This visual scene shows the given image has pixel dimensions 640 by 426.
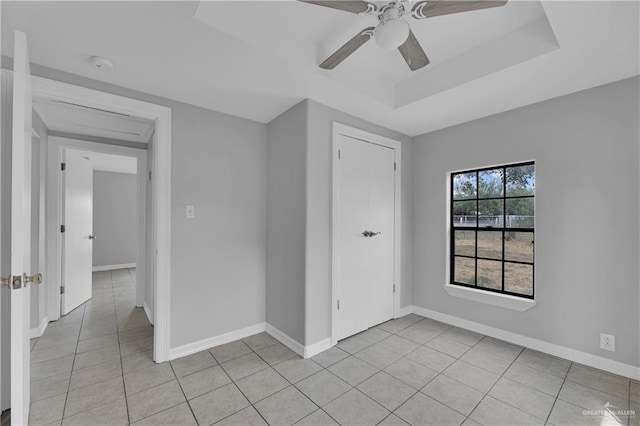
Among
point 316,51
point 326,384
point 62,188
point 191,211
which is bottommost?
point 326,384

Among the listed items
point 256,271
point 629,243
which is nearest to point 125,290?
point 256,271

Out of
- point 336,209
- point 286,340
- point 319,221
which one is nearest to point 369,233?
point 336,209

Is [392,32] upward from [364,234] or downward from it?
upward

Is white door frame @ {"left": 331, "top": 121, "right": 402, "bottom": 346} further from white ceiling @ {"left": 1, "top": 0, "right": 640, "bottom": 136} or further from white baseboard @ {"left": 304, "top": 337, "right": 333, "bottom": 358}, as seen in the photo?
white ceiling @ {"left": 1, "top": 0, "right": 640, "bottom": 136}

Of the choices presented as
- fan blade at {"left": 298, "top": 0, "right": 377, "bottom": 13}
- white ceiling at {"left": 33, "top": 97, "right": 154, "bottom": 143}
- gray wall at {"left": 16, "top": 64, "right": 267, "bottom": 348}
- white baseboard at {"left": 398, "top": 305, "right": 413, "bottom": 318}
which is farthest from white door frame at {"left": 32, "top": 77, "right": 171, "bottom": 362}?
white baseboard at {"left": 398, "top": 305, "right": 413, "bottom": 318}

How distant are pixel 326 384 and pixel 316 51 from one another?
250 centimetres

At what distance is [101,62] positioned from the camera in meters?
1.91

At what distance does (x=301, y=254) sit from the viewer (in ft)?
8.50

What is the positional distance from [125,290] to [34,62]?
3.83 metres

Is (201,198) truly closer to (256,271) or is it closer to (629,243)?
(256,271)

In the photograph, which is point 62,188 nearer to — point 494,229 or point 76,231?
point 76,231

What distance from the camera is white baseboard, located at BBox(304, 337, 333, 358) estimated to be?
2.51 metres

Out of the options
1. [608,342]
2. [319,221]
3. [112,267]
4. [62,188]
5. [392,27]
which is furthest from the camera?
[112,267]

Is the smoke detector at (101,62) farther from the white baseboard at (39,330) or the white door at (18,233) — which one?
the white baseboard at (39,330)
